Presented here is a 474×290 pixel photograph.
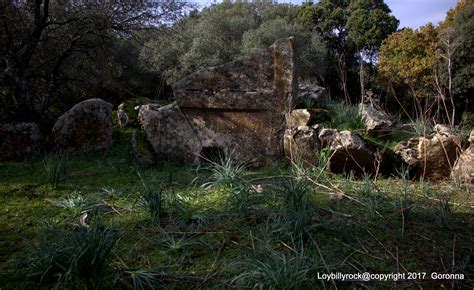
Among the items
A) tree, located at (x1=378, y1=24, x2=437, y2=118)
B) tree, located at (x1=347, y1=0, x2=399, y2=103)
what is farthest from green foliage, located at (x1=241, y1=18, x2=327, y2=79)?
tree, located at (x1=347, y1=0, x2=399, y2=103)

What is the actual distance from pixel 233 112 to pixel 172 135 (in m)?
0.95

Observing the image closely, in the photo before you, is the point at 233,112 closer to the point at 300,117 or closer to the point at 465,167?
the point at 300,117

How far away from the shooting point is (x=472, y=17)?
1694 cm

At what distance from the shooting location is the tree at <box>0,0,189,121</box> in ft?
21.2

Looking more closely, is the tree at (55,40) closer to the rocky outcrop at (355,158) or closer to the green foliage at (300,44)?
the rocky outcrop at (355,158)

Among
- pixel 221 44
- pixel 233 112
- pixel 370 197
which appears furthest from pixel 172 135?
pixel 221 44

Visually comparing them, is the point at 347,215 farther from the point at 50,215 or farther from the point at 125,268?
the point at 50,215

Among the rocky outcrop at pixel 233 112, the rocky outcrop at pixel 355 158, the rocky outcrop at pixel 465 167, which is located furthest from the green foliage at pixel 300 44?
the rocky outcrop at pixel 465 167

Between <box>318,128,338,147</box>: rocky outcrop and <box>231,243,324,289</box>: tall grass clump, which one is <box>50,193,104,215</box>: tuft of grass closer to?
<box>231,243,324,289</box>: tall grass clump

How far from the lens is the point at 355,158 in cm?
448

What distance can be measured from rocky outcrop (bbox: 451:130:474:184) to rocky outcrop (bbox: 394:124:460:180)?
0.32 feet

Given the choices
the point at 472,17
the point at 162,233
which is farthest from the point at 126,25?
the point at 472,17

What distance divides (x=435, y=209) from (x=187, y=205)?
2.18 m

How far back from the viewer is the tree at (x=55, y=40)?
646 centimetres
